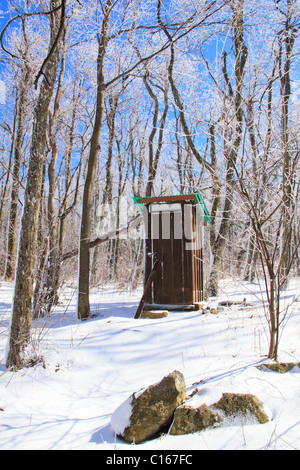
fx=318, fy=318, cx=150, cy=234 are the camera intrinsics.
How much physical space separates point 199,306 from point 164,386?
4.00m

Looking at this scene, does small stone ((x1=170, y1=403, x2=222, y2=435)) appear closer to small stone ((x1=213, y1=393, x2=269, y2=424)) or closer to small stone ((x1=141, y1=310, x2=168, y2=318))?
small stone ((x1=213, y1=393, x2=269, y2=424))

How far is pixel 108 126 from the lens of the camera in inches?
614

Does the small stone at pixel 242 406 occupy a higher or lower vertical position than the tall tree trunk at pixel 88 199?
lower

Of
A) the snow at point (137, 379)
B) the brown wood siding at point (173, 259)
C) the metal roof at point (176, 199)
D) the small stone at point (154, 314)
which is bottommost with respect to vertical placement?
the snow at point (137, 379)

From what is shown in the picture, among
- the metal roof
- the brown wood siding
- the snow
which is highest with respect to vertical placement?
the metal roof

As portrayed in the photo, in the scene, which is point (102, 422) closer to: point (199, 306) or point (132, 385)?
point (132, 385)

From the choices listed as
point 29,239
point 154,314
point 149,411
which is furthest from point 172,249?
point 149,411

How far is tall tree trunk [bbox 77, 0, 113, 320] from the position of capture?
6.29 m

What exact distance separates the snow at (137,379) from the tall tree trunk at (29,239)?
18 centimetres

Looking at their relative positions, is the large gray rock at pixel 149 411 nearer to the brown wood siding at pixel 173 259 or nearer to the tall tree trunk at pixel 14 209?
the brown wood siding at pixel 173 259

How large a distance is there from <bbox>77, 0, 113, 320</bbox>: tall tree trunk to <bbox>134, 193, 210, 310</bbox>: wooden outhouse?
1036 millimetres

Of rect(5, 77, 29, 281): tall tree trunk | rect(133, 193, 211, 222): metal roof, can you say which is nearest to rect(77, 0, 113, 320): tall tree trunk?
rect(133, 193, 211, 222): metal roof

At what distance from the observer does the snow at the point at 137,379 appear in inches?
85.3

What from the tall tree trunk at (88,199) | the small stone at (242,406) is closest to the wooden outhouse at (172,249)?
the tall tree trunk at (88,199)
